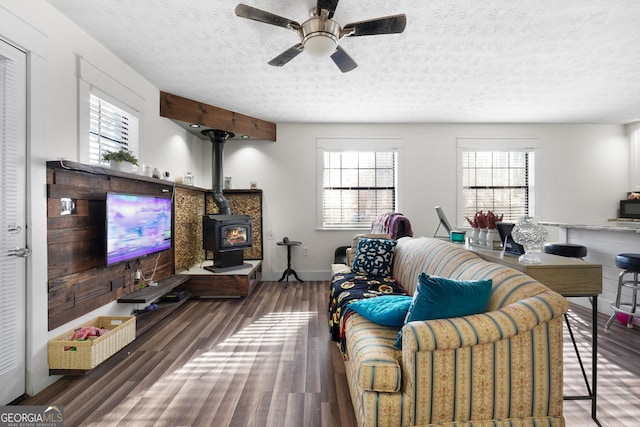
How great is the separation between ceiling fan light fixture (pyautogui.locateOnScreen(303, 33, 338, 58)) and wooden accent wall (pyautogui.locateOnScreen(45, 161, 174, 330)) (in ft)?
6.40

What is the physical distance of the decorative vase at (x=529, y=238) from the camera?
1.72 metres

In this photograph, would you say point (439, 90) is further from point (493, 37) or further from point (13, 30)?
point (13, 30)

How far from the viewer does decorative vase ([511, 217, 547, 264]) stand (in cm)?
172

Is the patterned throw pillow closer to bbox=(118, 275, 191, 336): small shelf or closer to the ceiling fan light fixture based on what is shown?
the ceiling fan light fixture

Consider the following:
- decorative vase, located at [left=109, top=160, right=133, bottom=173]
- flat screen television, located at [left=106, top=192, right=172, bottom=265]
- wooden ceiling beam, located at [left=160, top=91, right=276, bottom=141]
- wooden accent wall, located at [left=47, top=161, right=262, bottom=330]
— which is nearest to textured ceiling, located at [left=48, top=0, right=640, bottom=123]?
wooden ceiling beam, located at [left=160, top=91, right=276, bottom=141]

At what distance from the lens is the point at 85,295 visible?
7.66 ft

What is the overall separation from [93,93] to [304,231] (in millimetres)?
3290

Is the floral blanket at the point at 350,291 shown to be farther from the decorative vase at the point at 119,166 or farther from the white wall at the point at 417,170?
the decorative vase at the point at 119,166

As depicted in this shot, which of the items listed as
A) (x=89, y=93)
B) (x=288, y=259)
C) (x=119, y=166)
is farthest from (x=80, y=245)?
(x=288, y=259)

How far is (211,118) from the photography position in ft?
13.6

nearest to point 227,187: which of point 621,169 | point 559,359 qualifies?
point 559,359

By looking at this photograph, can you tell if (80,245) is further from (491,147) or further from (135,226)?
(491,147)

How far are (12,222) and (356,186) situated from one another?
13.7 feet

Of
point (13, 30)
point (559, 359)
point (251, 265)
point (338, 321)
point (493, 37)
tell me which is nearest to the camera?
point (559, 359)
